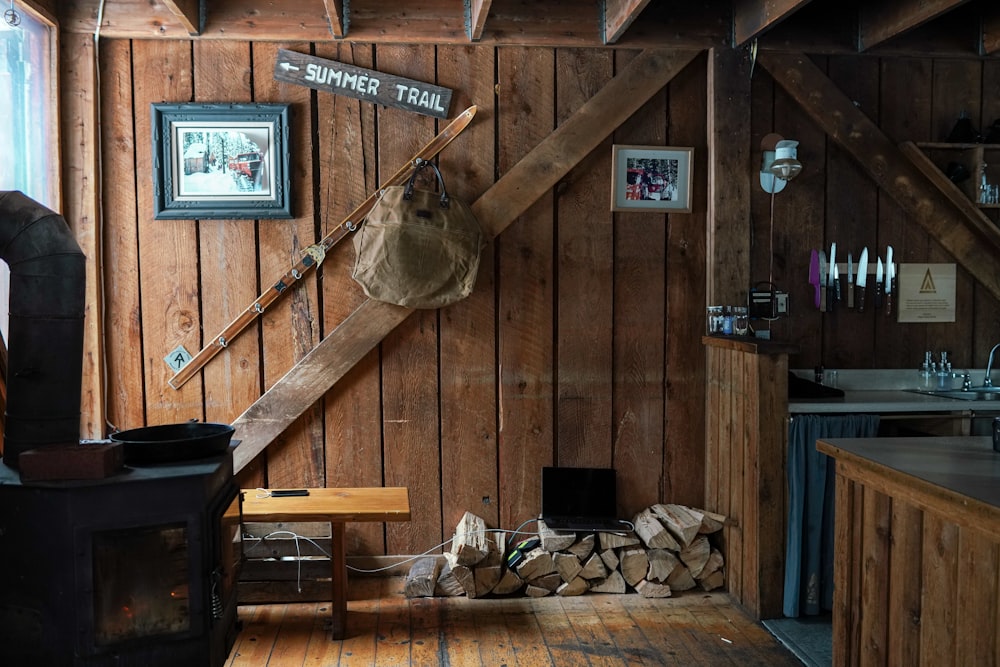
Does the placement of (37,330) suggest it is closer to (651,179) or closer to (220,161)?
(220,161)

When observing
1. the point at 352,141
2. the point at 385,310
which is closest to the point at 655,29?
the point at 352,141

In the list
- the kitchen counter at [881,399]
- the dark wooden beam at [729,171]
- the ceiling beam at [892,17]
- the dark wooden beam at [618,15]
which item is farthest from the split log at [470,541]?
the ceiling beam at [892,17]

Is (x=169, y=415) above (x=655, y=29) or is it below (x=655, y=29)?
below

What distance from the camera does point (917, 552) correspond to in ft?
5.94

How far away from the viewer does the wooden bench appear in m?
2.78

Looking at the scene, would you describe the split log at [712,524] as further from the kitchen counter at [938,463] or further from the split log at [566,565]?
the kitchen counter at [938,463]

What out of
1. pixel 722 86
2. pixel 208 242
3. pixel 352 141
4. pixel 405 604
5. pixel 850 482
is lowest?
pixel 405 604

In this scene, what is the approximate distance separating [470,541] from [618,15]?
8.12ft

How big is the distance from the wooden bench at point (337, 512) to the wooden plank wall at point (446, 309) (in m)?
0.41

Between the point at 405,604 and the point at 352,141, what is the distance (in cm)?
214

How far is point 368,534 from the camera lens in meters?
3.37

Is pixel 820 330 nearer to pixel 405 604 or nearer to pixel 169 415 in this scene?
pixel 405 604

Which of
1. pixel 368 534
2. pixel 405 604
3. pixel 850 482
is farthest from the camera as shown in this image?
pixel 368 534

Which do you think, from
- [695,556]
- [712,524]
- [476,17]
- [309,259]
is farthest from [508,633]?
[476,17]
